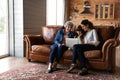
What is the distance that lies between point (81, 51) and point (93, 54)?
0.74ft

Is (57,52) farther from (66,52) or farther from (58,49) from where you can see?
(66,52)

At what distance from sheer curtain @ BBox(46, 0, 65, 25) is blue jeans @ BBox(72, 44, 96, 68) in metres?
3.12

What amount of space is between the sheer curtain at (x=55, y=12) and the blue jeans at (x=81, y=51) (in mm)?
3125

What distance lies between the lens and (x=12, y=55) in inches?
196

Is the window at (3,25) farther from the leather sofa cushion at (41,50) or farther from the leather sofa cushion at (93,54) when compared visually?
the leather sofa cushion at (93,54)

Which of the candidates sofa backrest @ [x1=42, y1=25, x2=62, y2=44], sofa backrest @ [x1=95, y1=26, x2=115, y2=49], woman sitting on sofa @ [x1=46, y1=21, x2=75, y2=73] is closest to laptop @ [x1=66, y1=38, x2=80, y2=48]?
woman sitting on sofa @ [x1=46, y1=21, x2=75, y2=73]

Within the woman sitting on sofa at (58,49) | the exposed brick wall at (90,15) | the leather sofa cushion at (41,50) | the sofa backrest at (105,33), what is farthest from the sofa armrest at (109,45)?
the exposed brick wall at (90,15)

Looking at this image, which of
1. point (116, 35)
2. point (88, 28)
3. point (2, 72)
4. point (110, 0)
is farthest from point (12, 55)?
point (110, 0)

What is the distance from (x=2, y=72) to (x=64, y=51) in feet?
4.00

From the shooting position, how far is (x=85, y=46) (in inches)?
138

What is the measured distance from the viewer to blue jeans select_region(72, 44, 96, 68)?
3367mm

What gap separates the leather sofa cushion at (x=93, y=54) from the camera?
11.1 ft

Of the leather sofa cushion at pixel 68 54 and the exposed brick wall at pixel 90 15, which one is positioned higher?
the exposed brick wall at pixel 90 15

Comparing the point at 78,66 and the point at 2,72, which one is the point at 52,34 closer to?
the point at 78,66
